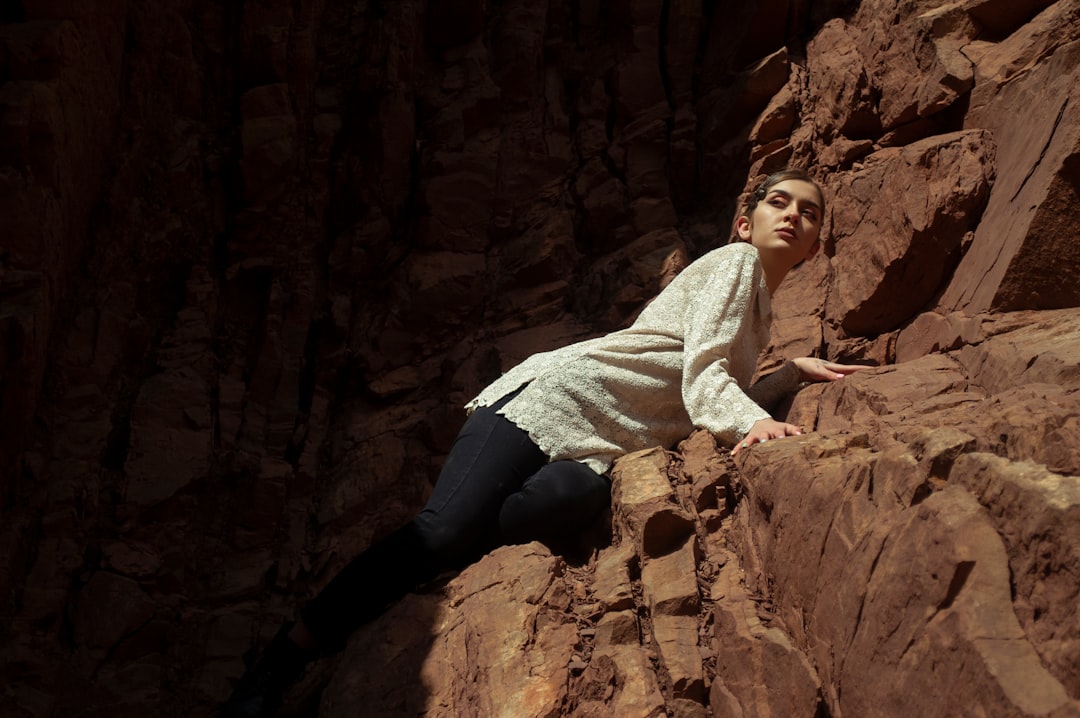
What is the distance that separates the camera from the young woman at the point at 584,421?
3.32 m

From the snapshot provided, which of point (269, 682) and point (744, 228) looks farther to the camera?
point (744, 228)

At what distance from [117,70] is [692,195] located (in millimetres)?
3271

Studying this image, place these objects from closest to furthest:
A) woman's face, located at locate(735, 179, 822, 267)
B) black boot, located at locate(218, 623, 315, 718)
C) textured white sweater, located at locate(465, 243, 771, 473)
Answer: black boot, located at locate(218, 623, 315, 718) < textured white sweater, located at locate(465, 243, 771, 473) < woman's face, located at locate(735, 179, 822, 267)

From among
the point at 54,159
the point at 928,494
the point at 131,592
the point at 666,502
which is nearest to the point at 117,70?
the point at 54,159

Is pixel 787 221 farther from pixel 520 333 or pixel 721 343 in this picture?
pixel 520 333

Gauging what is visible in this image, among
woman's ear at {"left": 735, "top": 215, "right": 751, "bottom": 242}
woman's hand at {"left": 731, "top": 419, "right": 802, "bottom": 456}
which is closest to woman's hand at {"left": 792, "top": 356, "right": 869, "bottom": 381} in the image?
woman's ear at {"left": 735, "top": 215, "right": 751, "bottom": 242}

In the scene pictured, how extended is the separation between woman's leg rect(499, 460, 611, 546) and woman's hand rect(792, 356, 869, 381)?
983mm

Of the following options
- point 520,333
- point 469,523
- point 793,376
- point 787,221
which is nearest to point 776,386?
point 793,376

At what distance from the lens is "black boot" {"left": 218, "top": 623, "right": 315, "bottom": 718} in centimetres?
318

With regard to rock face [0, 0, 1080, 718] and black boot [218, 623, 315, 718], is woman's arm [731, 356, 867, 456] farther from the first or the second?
black boot [218, 623, 315, 718]

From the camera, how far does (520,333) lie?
552cm

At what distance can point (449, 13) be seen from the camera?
6.23 m

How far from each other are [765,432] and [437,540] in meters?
1.18

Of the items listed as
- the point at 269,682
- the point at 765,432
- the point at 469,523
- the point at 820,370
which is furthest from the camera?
the point at 820,370
